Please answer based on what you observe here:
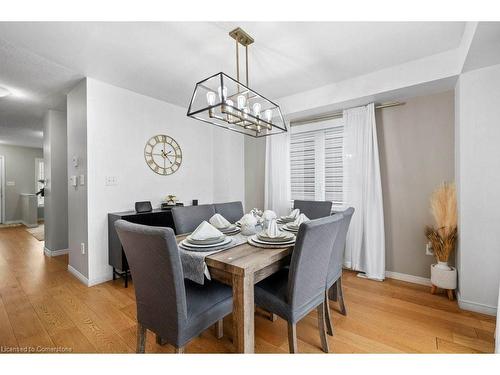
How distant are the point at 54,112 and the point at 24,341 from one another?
3440 millimetres

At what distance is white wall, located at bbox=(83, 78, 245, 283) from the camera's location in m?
2.68

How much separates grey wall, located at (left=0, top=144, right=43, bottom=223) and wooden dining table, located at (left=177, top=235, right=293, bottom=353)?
27.5 feet

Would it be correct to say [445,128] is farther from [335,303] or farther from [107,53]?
[107,53]

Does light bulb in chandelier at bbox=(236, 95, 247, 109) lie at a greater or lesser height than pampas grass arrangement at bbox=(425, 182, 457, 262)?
greater

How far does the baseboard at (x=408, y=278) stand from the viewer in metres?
2.62

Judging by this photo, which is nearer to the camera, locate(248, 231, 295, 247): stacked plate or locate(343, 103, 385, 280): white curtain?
locate(248, 231, 295, 247): stacked plate

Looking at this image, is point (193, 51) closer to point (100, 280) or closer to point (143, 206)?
point (143, 206)

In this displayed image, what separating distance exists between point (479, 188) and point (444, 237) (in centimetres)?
58

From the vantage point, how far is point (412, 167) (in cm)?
269

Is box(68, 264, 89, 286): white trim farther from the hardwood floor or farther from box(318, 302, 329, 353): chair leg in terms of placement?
box(318, 302, 329, 353): chair leg

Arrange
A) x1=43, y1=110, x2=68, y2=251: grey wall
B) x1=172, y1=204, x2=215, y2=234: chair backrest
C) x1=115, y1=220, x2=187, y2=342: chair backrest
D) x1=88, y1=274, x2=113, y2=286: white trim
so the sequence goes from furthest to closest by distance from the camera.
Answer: x1=43, y1=110, x2=68, y2=251: grey wall
x1=88, y1=274, x2=113, y2=286: white trim
x1=172, y1=204, x2=215, y2=234: chair backrest
x1=115, y1=220, x2=187, y2=342: chair backrest

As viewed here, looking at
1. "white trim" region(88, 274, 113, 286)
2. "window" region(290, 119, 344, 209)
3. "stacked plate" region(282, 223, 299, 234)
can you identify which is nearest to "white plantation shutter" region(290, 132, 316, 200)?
"window" region(290, 119, 344, 209)

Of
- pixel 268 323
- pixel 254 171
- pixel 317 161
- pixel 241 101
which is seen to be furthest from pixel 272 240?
pixel 254 171

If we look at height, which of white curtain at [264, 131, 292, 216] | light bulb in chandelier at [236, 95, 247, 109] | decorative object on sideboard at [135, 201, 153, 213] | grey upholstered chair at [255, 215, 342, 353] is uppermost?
light bulb in chandelier at [236, 95, 247, 109]
